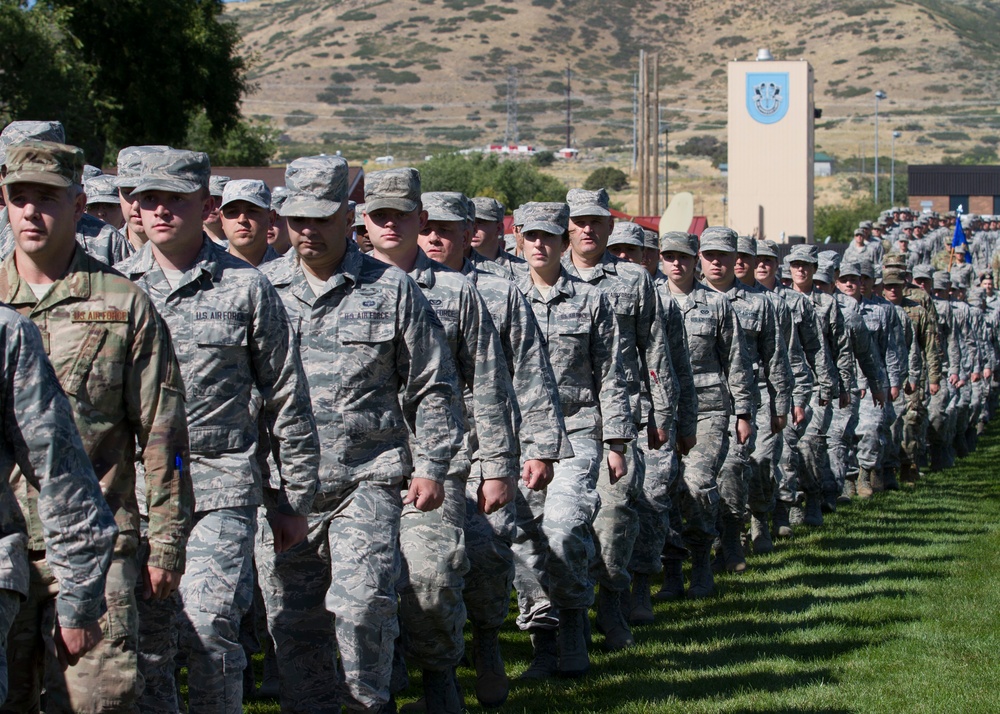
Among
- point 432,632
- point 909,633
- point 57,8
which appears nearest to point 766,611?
point 909,633

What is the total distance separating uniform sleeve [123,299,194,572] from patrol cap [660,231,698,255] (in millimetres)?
7101

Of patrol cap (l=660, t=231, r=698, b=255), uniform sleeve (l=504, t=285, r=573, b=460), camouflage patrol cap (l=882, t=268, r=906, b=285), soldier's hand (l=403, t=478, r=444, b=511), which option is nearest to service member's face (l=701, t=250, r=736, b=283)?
patrol cap (l=660, t=231, r=698, b=255)

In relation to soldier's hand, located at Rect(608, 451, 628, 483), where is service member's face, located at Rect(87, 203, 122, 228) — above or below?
above

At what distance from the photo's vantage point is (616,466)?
919 cm

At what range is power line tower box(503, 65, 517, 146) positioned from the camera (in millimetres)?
136363

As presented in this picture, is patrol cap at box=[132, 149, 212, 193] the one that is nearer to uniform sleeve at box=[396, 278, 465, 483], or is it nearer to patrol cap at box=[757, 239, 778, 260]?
uniform sleeve at box=[396, 278, 465, 483]

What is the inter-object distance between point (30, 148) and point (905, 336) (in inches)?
659

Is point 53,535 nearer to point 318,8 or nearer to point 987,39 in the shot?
point 987,39

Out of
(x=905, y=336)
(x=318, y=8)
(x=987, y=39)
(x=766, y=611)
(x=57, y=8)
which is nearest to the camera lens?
(x=766, y=611)

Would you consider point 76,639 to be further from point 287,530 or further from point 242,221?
point 242,221

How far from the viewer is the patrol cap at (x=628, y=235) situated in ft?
39.5

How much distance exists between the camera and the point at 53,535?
Answer: 470 centimetres

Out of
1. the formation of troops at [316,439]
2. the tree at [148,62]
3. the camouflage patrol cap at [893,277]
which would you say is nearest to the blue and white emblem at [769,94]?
the tree at [148,62]

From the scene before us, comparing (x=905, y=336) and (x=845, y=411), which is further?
(x=905, y=336)
